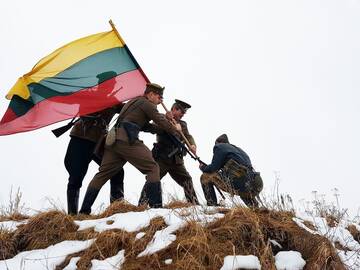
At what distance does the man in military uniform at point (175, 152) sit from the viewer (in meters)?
7.63

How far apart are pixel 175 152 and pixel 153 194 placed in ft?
4.49

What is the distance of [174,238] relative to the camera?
4.63m

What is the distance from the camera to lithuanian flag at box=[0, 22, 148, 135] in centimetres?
717

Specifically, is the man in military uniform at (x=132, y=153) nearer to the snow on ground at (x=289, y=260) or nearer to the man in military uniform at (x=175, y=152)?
the man in military uniform at (x=175, y=152)

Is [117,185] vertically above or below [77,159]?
below

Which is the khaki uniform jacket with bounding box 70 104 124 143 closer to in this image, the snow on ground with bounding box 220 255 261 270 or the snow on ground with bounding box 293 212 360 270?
the snow on ground with bounding box 293 212 360 270

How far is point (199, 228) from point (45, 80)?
157 inches

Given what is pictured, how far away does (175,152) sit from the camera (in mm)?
7617

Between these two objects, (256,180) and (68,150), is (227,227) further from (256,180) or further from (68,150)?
(68,150)

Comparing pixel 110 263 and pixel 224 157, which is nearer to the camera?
pixel 110 263

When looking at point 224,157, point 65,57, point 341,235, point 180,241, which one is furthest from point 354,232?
point 65,57

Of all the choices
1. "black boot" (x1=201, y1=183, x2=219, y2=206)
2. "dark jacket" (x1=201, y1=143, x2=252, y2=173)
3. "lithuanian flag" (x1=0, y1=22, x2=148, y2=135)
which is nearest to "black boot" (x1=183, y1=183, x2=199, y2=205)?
"black boot" (x1=201, y1=183, x2=219, y2=206)

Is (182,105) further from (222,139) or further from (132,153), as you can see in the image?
(132,153)

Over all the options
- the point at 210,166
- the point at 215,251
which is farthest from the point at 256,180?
the point at 215,251
